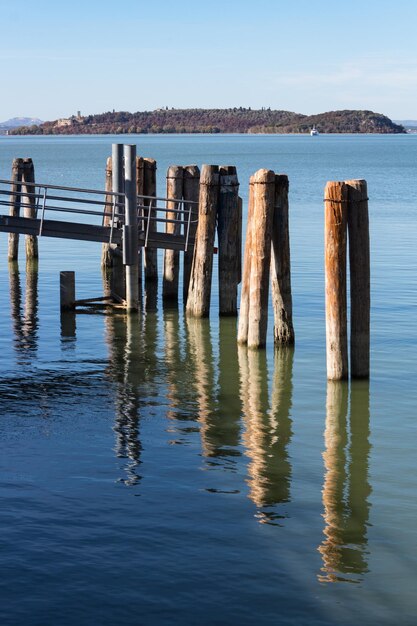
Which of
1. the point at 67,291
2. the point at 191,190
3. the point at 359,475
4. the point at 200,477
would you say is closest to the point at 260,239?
the point at 359,475

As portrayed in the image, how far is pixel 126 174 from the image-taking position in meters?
19.0

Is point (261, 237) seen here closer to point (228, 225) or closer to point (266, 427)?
point (228, 225)

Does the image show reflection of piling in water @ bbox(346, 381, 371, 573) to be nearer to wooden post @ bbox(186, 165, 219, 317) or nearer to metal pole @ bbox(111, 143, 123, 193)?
wooden post @ bbox(186, 165, 219, 317)

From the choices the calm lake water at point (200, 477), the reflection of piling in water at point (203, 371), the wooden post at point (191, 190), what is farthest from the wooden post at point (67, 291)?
the reflection of piling in water at point (203, 371)

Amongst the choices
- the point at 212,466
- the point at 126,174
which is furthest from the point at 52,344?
the point at 212,466

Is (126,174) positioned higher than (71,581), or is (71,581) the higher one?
(126,174)

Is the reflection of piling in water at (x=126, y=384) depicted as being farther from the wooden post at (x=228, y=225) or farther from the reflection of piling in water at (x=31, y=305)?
the wooden post at (x=228, y=225)

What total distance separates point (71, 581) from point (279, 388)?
6928mm

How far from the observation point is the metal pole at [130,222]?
18938 millimetres

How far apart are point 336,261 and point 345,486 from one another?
3.70 metres

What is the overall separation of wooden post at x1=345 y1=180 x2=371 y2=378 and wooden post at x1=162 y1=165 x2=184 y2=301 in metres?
7.01

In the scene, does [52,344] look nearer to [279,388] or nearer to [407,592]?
[279,388]

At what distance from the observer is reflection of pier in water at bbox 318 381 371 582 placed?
29.1ft

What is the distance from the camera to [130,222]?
19141mm
